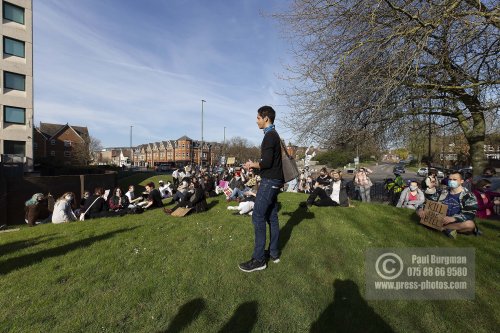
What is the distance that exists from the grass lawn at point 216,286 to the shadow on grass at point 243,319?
0.01 metres

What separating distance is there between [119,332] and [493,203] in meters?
11.3

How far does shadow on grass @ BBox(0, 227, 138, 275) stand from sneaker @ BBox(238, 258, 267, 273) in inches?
128

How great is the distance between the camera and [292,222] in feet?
21.3

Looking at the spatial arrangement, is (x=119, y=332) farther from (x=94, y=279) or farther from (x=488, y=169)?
(x=488, y=169)

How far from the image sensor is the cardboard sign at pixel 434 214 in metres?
5.52

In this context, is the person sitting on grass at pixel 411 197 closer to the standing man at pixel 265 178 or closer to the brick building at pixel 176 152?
the standing man at pixel 265 178

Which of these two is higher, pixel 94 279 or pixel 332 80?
pixel 332 80

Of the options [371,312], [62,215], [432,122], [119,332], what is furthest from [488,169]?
[62,215]

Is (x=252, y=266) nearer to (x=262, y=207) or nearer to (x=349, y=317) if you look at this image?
(x=262, y=207)

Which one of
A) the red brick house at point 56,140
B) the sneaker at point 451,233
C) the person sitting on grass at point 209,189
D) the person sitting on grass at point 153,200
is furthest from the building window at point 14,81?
the sneaker at point 451,233

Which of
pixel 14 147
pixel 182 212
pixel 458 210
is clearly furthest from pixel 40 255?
pixel 14 147

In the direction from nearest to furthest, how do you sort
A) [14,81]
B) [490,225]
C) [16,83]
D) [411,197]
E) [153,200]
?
1. [490,225]
2. [411,197]
3. [153,200]
4. [14,81]
5. [16,83]

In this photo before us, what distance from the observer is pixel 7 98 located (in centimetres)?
2638
